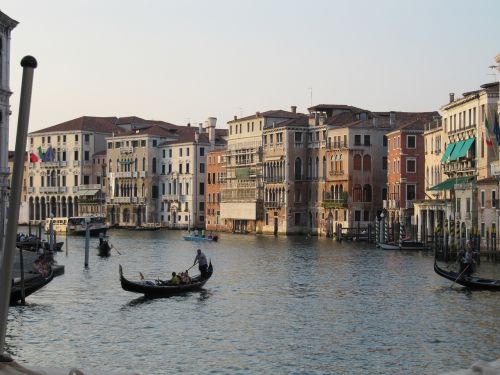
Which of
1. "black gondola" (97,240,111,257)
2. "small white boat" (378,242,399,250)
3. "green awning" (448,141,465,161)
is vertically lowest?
"black gondola" (97,240,111,257)

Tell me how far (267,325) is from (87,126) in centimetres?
8153

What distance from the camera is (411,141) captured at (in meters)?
60.8

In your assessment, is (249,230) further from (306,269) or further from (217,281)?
(217,281)

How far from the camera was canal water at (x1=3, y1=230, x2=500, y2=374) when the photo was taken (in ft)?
53.1

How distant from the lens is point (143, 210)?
94.7m

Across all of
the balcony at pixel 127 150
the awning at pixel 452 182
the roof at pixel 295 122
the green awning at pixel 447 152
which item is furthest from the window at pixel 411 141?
the balcony at pixel 127 150

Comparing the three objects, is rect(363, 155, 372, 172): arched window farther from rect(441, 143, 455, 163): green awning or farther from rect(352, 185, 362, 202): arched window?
rect(441, 143, 455, 163): green awning

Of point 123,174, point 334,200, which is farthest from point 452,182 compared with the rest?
point 123,174

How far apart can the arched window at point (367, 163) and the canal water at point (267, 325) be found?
34654 mm

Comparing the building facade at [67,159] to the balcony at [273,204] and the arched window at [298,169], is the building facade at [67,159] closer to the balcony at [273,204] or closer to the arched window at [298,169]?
the balcony at [273,204]

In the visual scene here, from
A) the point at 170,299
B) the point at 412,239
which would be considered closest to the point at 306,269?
the point at 170,299

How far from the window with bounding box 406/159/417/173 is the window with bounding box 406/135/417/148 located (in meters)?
0.83

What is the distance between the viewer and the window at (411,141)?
60.7 metres

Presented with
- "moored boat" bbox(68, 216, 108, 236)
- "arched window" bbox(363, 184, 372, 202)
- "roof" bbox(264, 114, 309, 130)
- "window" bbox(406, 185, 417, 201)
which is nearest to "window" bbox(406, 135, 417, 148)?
"window" bbox(406, 185, 417, 201)
